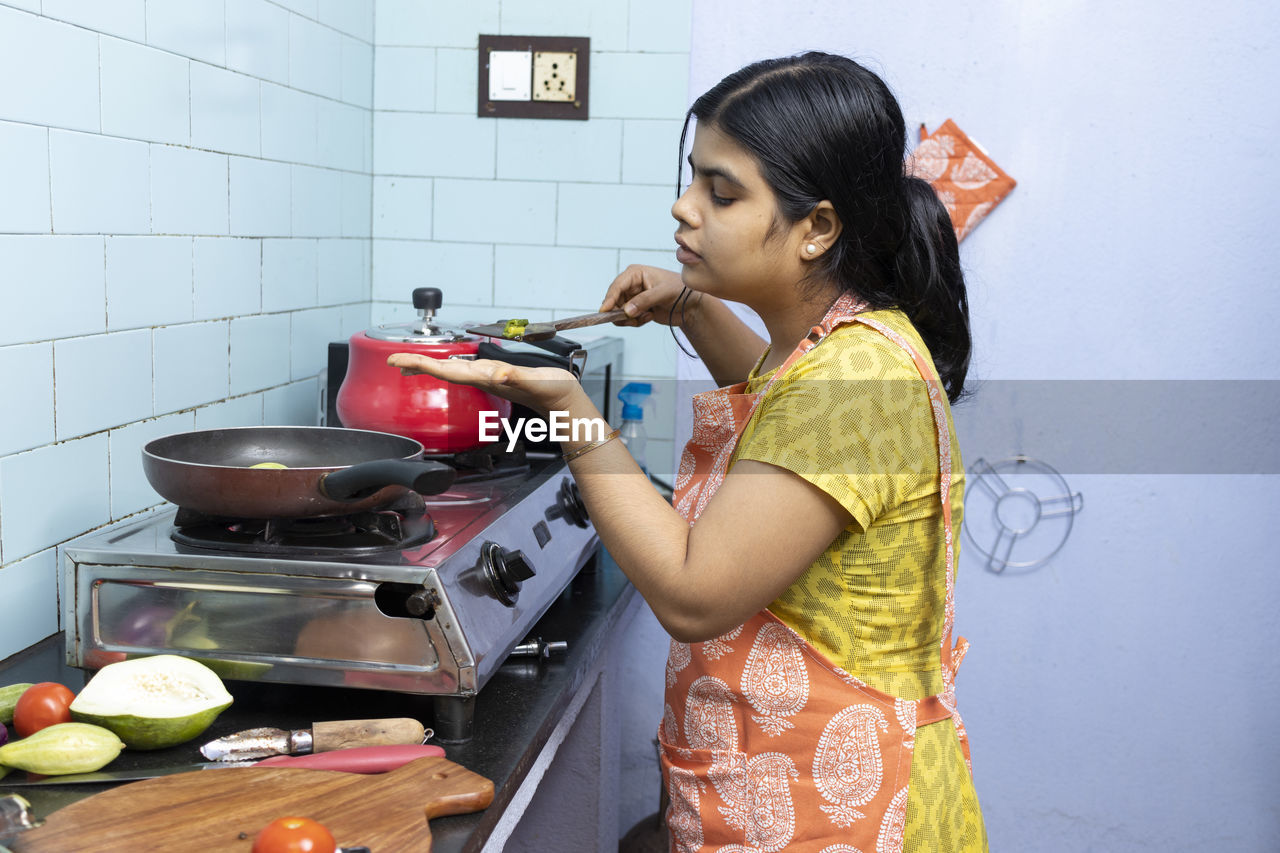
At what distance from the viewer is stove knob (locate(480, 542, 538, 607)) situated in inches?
46.1

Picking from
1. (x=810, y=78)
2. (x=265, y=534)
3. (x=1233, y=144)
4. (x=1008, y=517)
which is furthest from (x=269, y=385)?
(x=1233, y=144)

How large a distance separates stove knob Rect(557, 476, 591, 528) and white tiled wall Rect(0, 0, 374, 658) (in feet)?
1.82

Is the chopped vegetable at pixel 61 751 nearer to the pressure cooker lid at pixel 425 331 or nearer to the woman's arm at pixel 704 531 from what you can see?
the woman's arm at pixel 704 531

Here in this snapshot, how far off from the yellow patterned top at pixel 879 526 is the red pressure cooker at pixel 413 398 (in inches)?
19.2

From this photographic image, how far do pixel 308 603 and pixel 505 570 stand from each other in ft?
0.68

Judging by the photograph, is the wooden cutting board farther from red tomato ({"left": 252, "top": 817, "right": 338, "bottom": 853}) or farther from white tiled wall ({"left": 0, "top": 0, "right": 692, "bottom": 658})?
white tiled wall ({"left": 0, "top": 0, "right": 692, "bottom": 658})

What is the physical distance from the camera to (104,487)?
4.61 feet

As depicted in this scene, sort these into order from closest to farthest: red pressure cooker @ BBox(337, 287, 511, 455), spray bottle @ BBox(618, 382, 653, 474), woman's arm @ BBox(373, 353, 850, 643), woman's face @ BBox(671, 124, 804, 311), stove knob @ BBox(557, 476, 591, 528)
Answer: woman's arm @ BBox(373, 353, 850, 643) → woman's face @ BBox(671, 124, 804, 311) → red pressure cooker @ BBox(337, 287, 511, 455) → stove knob @ BBox(557, 476, 591, 528) → spray bottle @ BBox(618, 382, 653, 474)

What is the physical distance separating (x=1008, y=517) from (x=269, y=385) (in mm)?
1441

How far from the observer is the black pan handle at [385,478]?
1032 millimetres

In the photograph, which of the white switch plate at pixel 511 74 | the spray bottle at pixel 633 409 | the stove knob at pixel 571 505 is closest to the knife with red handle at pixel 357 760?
the stove knob at pixel 571 505

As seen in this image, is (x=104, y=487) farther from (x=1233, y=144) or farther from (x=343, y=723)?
(x=1233, y=144)

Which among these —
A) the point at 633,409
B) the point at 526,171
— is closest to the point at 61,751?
the point at 633,409

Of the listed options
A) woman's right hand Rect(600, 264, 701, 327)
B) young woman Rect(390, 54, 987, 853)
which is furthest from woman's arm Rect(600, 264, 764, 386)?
young woman Rect(390, 54, 987, 853)
